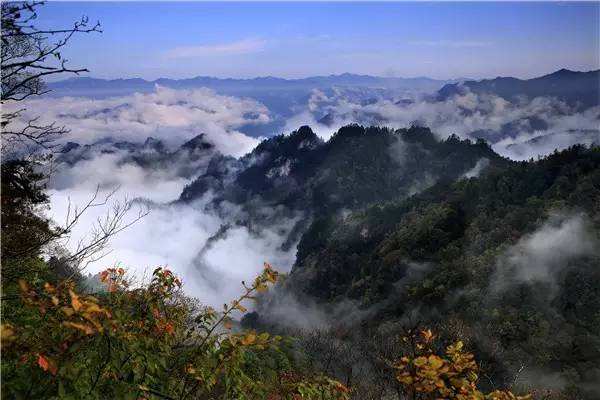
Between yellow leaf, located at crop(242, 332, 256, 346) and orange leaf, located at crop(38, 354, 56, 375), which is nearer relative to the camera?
orange leaf, located at crop(38, 354, 56, 375)

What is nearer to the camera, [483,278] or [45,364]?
[45,364]

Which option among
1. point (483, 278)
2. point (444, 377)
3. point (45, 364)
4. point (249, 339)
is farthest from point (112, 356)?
point (483, 278)

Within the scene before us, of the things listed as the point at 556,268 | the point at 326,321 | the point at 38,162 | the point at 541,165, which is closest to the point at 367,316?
the point at 326,321

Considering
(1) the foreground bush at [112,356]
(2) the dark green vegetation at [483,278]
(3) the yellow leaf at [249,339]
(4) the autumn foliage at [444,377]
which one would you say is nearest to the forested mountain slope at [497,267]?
(2) the dark green vegetation at [483,278]

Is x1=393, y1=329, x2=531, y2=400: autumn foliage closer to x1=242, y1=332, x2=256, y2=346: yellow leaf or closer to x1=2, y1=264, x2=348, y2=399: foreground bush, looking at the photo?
x1=2, y1=264, x2=348, y2=399: foreground bush

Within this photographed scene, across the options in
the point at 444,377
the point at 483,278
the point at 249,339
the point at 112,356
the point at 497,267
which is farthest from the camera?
the point at 497,267

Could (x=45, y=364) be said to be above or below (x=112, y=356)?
above

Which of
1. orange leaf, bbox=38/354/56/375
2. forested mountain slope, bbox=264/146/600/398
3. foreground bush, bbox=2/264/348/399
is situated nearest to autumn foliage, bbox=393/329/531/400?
foreground bush, bbox=2/264/348/399

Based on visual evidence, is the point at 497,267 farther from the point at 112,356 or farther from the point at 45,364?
the point at 45,364

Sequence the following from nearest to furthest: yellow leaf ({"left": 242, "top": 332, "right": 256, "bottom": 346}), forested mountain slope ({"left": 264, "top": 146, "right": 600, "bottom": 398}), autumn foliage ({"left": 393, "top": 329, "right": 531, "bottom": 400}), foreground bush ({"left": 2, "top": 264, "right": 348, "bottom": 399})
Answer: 1. foreground bush ({"left": 2, "top": 264, "right": 348, "bottom": 399})
2. yellow leaf ({"left": 242, "top": 332, "right": 256, "bottom": 346})
3. autumn foliage ({"left": 393, "top": 329, "right": 531, "bottom": 400})
4. forested mountain slope ({"left": 264, "top": 146, "right": 600, "bottom": 398})

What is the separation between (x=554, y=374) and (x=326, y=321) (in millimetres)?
63714

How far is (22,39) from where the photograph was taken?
801 cm

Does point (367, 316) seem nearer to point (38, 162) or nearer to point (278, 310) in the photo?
point (278, 310)

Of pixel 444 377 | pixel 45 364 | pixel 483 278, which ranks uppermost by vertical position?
pixel 45 364
